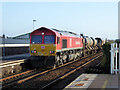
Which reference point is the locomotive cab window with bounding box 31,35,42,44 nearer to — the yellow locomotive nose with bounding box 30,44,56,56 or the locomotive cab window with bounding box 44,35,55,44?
the yellow locomotive nose with bounding box 30,44,56,56

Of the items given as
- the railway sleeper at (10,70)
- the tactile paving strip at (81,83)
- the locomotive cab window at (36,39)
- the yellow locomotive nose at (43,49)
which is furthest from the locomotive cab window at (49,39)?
the tactile paving strip at (81,83)

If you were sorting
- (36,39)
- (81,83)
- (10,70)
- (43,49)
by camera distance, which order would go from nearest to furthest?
1. (81,83)
2. (10,70)
3. (43,49)
4. (36,39)

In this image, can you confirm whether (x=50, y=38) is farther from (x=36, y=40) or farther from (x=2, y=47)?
(x=2, y=47)

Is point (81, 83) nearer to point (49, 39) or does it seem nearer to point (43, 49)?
point (43, 49)

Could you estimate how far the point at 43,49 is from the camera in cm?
1516

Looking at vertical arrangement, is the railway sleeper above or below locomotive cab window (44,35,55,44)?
below

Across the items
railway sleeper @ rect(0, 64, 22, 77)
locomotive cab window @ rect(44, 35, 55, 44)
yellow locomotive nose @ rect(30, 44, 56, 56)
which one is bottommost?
railway sleeper @ rect(0, 64, 22, 77)

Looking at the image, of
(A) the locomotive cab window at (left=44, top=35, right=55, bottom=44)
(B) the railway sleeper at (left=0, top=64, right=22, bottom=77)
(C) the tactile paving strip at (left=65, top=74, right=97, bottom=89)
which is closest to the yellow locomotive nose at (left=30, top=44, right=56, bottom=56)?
(A) the locomotive cab window at (left=44, top=35, right=55, bottom=44)

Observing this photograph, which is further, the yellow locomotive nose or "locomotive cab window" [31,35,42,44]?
"locomotive cab window" [31,35,42,44]

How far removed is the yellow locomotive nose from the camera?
1501 centimetres

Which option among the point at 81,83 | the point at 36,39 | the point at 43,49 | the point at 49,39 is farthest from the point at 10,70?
the point at 81,83

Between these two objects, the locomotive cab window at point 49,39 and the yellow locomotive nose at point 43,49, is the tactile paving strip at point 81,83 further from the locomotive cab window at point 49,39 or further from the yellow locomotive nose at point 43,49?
the locomotive cab window at point 49,39

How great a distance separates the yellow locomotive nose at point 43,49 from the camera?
15.0m

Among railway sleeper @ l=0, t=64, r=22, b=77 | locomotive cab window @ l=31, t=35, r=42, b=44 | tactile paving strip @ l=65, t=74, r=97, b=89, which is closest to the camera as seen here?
tactile paving strip @ l=65, t=74, r=97, b=89
